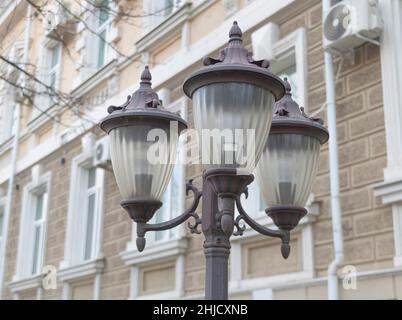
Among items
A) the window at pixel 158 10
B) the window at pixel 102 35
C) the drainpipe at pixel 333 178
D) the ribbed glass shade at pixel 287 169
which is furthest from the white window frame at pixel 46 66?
the ribbed glass shade at pixel 287 169

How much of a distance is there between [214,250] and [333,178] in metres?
3.11

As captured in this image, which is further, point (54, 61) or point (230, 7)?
point (54, 61)

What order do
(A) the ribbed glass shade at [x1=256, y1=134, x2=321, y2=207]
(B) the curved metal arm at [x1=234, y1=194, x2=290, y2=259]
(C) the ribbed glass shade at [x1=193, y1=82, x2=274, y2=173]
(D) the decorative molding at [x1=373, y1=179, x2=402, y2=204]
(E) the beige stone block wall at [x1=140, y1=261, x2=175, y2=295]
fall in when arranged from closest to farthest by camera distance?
1. (C) the ribbed glass shade at [x1=193, y1=82, x2=274, y2=173]
2. (B) the curved metal arm at [x1=234, y1=194, x2=290, y2=259]
3. (A) the ribbed glass shade at [x1=256, y1=134, x2=321, y2=207]
4. (D) the decorative molding at [x1=373, y1=179, x2=402, y2=204]
5. (E) the beige stone block wall at [x1=140, y1=261, x2=175, y2=295]

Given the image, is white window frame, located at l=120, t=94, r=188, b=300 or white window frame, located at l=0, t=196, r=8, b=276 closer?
white window frame, located at l=120, t=94, r=188, b=300

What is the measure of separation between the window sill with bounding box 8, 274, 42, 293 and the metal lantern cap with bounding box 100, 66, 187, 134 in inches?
339

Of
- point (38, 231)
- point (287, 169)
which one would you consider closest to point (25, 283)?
point (38, 231)

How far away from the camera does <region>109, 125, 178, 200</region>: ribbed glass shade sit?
3.42 metres

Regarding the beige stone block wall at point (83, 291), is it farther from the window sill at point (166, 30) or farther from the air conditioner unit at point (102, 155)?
the window sill at point (166, 30)

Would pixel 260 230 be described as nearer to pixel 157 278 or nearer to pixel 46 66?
pixel 157 278

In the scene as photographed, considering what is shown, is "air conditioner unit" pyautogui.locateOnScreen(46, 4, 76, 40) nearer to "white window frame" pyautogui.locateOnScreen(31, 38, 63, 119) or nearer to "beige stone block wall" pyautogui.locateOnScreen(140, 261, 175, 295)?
"white window frame" pyautogui.locateOnScreen(31, 38, 63, 119)

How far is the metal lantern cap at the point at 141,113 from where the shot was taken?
3453 mm

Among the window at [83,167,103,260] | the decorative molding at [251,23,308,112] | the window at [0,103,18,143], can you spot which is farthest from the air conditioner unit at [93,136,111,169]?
the window at [0,103,18,143]

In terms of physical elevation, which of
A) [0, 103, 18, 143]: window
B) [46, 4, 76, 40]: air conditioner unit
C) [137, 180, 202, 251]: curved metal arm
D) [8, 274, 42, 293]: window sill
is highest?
[0, 103, 18, 143]: window

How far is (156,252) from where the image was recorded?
8492mm
